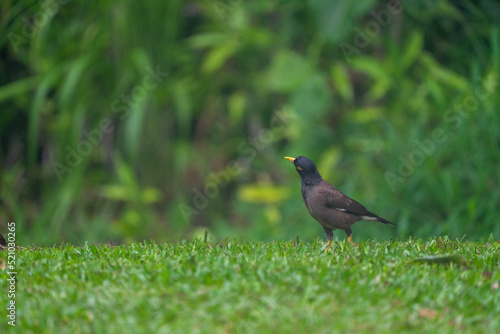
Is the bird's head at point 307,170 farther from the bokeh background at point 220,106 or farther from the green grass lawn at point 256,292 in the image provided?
the bokeh background at point 220,106

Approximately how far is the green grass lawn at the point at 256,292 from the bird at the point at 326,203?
395 millimetres

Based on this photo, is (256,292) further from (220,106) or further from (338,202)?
(220,106)

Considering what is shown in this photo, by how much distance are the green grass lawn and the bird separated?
1.30 ft

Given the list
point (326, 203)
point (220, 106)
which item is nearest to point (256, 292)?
point (326, 203)

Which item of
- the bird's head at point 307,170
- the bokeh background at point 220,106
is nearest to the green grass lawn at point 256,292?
the bird's head at point 307,170

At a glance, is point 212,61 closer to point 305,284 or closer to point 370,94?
point 370,94

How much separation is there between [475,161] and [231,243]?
2694 millimetres

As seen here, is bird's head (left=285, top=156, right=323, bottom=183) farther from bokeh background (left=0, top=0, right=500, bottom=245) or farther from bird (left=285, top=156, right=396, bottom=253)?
bokeh background (left=0, top=0, right=500, bottom=245)

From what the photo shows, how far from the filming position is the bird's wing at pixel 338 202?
5.23 m

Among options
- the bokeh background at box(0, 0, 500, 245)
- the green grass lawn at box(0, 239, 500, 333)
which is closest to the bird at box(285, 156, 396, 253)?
the green grass lawn at box(0, 239, 500, 333)

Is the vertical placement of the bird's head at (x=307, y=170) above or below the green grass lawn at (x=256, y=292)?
above

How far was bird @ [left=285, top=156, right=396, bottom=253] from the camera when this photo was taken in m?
5.23

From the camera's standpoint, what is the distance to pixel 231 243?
17.4 ft

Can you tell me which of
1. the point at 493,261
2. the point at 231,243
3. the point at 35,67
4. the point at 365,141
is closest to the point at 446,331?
the point at 493,261
